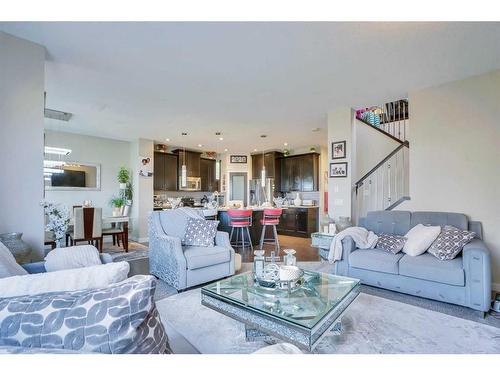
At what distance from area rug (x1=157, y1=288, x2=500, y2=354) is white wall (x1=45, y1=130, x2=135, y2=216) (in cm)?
475

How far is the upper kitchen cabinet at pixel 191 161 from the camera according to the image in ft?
24.9

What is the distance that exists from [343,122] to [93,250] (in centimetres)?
402

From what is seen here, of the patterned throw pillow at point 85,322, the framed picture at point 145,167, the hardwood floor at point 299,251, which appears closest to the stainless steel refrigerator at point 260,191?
the hardwood floor at point 299,251

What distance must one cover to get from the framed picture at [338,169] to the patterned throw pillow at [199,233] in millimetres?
2316

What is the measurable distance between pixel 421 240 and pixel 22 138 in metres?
4.29

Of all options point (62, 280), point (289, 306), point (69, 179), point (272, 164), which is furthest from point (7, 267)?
point (272, 164)

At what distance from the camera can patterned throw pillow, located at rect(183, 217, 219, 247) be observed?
3467 millimetres

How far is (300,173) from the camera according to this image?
784 cm

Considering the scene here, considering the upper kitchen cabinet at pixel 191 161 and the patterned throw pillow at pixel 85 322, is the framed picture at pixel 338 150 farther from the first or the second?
the upper kitchen cabinet at pixel 191 161

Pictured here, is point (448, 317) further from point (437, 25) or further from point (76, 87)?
point (76, 87)

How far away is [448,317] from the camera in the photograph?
230 centimetres

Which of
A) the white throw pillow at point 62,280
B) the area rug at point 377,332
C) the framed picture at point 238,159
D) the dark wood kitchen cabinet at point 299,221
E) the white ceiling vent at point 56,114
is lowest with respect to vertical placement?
the area rug at point 377,332

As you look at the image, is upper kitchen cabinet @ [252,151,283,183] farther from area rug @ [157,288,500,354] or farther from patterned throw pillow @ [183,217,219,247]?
area rug @ [157,288,500,354]

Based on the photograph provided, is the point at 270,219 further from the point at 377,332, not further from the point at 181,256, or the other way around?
the point at 377,332
